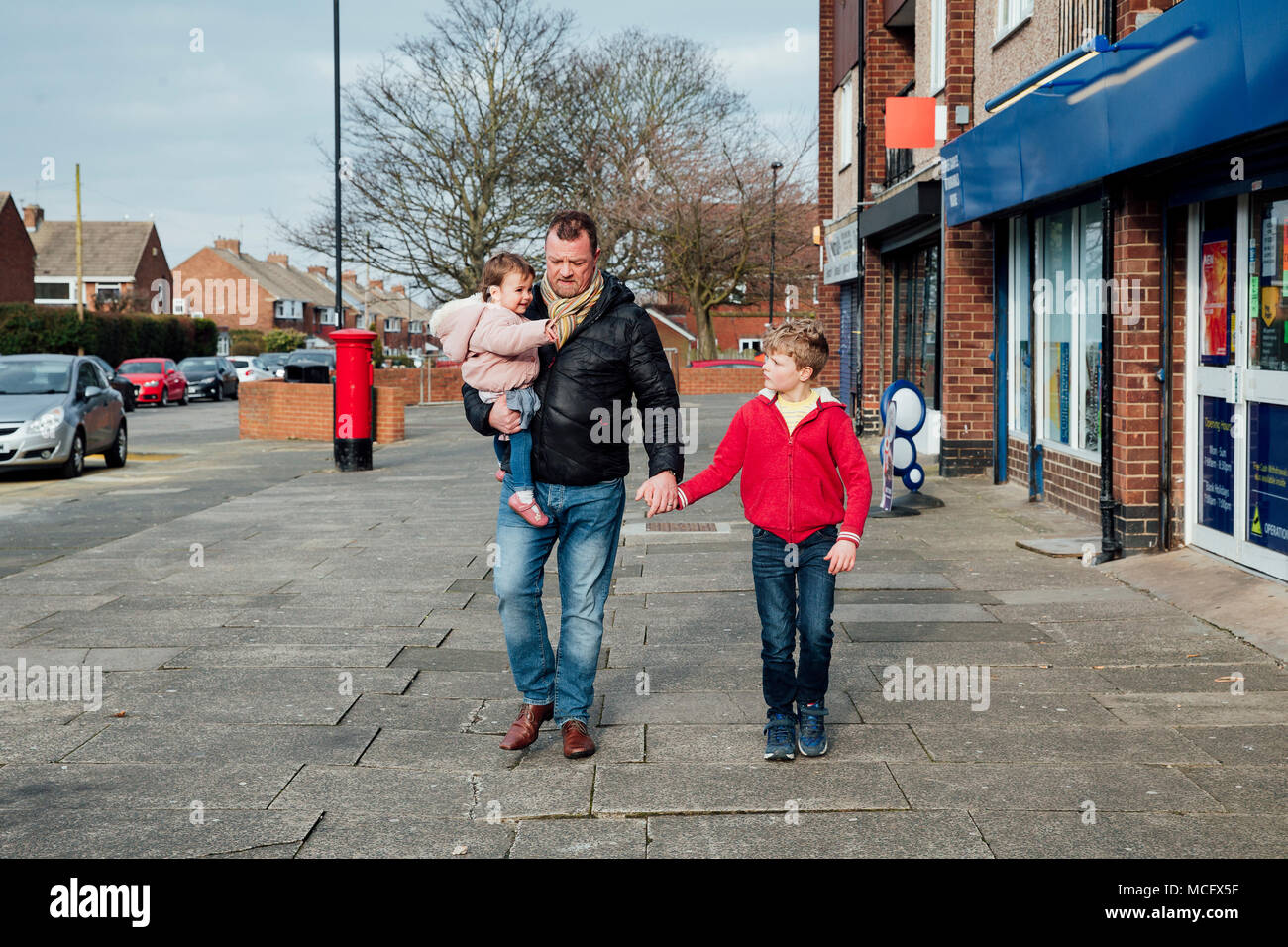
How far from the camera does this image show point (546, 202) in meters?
41.2

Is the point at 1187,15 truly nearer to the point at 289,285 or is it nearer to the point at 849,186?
the point at 849,186

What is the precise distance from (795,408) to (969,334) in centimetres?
960

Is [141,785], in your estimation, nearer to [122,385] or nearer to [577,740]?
[577,740]

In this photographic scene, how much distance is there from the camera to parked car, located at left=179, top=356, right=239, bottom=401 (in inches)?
1672

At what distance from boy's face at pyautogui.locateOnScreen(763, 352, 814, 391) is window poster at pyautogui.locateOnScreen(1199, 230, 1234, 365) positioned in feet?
14.4

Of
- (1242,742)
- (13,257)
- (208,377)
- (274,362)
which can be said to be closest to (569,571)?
(1242,742)

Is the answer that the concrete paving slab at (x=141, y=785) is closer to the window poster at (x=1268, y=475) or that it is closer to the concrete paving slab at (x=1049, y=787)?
the concrete paving slab at (x=1049, y=787)

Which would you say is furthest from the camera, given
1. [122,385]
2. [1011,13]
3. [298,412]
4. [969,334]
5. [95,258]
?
[95,258]

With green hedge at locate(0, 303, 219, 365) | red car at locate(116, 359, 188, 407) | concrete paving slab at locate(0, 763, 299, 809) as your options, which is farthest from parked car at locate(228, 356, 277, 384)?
concrete paving slab at locate(0, 763, 299, 809)

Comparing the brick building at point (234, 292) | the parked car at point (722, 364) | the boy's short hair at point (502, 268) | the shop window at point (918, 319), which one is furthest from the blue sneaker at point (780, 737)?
the brick building at point (234, 292)

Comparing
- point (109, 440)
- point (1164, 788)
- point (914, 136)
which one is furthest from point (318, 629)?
point (109, 440)

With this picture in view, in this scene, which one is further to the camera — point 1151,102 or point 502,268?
point 1151,102

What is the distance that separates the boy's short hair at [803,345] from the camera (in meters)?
4.65

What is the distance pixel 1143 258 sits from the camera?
28.5 ft
